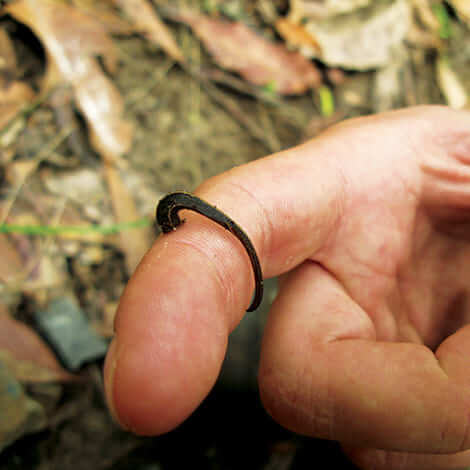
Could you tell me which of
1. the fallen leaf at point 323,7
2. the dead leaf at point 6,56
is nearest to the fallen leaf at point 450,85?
the fallen leaf at point 323,7

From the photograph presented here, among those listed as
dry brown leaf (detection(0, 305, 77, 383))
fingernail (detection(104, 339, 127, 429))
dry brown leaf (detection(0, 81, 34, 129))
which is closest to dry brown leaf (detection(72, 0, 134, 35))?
dry brown leaf (detection(0, 81, 34, 129))

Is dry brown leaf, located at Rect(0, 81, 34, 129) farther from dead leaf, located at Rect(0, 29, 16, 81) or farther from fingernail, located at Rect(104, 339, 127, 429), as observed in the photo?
fingernail, located at Rect(104, 339, 127, 429)

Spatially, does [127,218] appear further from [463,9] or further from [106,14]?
[463,9]

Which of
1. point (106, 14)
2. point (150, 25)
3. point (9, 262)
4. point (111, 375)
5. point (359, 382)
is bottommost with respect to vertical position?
point (9, 262)

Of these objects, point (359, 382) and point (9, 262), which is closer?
point (359, 382)

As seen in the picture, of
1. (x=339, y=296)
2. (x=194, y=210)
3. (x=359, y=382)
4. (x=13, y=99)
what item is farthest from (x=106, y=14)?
(x=359, y=382)

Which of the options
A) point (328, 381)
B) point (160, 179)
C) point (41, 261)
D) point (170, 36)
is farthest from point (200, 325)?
point (170, 36)

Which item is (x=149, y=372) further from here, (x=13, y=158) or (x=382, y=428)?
(x=13, y=158)

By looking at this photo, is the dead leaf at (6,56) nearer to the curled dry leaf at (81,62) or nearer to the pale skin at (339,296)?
the curled dry leaf at (81,62)
